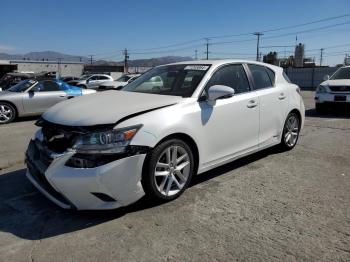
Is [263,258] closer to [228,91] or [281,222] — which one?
[281,222]

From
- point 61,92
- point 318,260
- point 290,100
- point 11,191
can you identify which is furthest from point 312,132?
point 61,92

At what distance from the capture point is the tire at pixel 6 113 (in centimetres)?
1038

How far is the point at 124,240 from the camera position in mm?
3191

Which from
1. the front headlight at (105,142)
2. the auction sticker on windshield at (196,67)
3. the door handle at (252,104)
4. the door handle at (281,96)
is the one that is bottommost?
the front headlight at (105,142)

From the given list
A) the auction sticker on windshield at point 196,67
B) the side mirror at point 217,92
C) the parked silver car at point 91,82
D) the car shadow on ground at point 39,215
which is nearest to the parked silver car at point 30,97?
the car shadow on ground at point 39,215

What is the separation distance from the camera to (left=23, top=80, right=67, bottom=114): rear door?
10781 millimetres

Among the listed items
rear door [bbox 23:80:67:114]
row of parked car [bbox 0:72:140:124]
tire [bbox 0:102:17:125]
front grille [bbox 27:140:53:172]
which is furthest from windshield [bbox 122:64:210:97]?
tire [bbox 0:102:17:125]

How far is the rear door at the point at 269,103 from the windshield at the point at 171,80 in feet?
3.36

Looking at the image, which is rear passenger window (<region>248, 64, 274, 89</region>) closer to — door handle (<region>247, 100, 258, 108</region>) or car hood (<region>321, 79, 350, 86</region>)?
door handle (<region>247, 100, 258, 108</region>)

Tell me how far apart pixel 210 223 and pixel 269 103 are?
8.23 feet

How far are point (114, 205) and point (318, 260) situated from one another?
186 centimetres

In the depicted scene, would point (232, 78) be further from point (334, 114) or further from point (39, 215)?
point (334, 114)

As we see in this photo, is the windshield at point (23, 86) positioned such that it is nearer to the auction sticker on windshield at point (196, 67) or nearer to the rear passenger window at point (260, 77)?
the auction sticker on windshield at point (196, 67)

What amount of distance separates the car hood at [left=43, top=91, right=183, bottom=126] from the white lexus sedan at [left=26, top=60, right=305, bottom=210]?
1 centimetres
